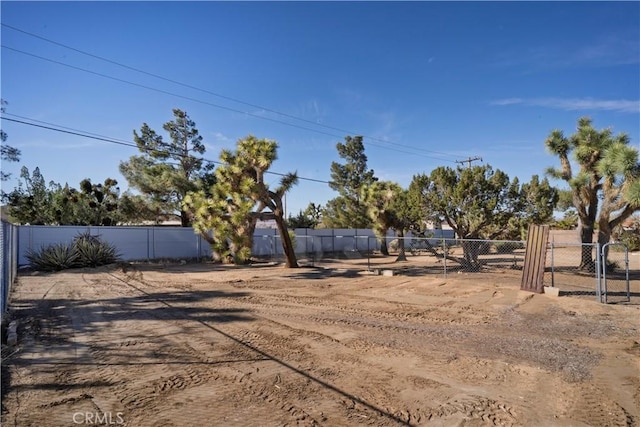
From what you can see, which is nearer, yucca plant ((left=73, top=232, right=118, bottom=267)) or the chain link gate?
the chain link gate

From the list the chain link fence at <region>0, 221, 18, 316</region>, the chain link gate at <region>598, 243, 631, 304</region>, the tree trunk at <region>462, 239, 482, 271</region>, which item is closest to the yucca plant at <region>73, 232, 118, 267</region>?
the chain link fence at <region>0, 221, 18, 316</region>

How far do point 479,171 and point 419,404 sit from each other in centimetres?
1609

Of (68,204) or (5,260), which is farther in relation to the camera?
(68,204)

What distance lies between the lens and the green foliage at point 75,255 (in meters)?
18.1

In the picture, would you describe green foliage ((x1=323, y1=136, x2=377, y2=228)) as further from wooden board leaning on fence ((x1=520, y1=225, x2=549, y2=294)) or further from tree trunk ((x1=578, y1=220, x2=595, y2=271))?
wooden board leaning on fence ((x1=520, y1=225, x2=549, y2=294))

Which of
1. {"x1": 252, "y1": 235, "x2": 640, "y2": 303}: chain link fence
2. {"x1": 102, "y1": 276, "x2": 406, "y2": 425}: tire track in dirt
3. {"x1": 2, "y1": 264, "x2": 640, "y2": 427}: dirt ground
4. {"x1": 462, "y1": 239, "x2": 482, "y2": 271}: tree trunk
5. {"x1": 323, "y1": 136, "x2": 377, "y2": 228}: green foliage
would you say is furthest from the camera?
{"x1": 323, "y1": 136, "x2": 377, "y2": 228}: green foliage

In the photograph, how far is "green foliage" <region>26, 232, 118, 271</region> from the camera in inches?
712

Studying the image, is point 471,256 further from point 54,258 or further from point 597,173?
point 54,258

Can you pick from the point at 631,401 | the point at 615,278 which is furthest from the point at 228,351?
the point at 615,278

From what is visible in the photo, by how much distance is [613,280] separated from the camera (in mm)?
14797

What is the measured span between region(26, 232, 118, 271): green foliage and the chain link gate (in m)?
20.7

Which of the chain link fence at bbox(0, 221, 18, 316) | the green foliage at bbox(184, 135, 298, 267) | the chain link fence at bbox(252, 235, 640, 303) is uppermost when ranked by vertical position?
A: the green foliage at bbox(184, 135, 298, 267)

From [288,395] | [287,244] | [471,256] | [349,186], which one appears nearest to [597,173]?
[471,256]

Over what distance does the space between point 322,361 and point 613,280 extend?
47.1 ft
